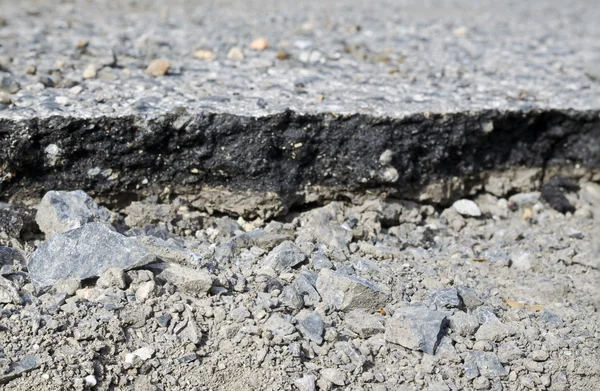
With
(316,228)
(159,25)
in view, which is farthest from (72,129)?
(159,25)

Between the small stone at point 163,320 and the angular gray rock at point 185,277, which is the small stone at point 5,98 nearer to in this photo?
the angular gray rock at point 185,277

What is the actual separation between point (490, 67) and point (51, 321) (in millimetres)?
2738

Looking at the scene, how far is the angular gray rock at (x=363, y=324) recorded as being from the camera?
2.26 m

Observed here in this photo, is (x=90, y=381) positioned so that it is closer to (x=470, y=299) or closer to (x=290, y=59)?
(x=470, y=299)

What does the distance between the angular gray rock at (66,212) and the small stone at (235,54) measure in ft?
4.26

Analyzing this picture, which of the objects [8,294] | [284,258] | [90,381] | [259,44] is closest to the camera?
[90,381]

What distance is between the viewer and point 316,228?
2.78 meters

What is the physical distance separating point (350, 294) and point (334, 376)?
1.14 feet

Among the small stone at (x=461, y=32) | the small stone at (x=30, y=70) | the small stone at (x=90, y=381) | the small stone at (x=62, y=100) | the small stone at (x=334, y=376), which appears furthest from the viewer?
the small stone at (x=461, y=32)

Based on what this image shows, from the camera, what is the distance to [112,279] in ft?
7.43

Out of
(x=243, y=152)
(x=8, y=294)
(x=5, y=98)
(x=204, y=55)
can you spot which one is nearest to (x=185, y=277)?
(x=8, y=294)

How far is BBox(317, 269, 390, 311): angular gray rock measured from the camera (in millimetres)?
2348

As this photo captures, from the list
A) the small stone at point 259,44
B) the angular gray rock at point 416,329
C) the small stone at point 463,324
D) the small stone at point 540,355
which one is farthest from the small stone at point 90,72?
the small stone at point 540,355

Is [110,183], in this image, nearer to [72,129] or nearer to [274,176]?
[72,129]
